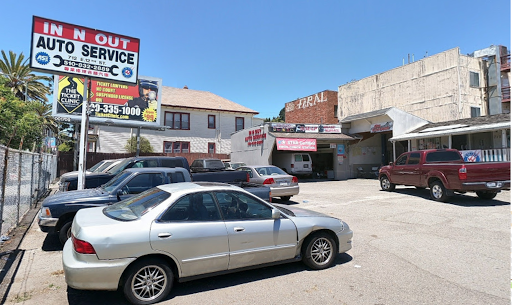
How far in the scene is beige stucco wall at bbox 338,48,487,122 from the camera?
21000mm

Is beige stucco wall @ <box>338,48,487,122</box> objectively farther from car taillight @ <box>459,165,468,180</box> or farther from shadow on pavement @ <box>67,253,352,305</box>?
shadow on pavement @ <box>67,253,352,305</box>

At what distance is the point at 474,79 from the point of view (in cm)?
2159

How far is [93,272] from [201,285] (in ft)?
4.85

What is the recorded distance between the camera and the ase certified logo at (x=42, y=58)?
29.7 feet

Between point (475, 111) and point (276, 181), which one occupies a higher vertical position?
point (475, 111)

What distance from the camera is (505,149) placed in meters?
15.2

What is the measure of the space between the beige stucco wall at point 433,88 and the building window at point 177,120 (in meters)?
18.3

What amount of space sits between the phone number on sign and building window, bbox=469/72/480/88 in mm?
24476

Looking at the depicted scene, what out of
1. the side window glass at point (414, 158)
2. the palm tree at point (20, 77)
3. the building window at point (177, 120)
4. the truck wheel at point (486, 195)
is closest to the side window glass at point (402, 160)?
the side window glass at point (414, 158)

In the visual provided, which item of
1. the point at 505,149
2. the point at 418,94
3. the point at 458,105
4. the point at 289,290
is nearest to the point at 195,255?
the point at 289,290

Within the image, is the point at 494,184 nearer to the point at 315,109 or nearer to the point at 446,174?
the point at 446,174

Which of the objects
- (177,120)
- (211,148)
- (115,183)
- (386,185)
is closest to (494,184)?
(386,185)

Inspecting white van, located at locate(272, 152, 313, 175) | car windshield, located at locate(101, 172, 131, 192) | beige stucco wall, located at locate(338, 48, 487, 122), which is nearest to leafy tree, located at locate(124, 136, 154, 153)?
white van, located at locate(272, 152, 313, 175)

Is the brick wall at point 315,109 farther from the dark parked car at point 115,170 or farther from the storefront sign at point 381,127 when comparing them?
the dark parked car at point 115,170
